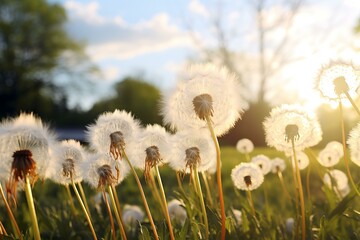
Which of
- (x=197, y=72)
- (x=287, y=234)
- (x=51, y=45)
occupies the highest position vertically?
(x=51, y=45)

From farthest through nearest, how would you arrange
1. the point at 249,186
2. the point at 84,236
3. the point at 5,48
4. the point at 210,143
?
the point at 5,48 < the point at 84,236 < the point at 249,186 < the point at 210,143

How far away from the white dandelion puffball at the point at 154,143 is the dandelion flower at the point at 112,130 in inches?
2.6

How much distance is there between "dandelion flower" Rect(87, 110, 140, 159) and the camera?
2039mm

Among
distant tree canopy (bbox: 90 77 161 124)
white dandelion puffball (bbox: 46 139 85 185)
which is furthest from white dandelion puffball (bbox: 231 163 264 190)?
distant tree canopy (bbox: 90 77 161 124)

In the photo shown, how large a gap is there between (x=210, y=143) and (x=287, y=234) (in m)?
0.88

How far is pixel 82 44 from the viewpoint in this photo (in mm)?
47562

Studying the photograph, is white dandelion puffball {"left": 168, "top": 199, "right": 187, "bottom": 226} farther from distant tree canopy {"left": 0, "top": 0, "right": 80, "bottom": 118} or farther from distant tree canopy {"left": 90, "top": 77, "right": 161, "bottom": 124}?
distant tree canopy {"left": 0, "top": 0, "right": 80, "bottom": 118}

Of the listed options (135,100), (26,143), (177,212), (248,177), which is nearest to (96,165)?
(26,143)

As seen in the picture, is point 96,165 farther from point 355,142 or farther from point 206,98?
point 355,142

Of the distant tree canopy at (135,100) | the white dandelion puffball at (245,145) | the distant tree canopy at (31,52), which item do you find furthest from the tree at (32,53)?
the white dandelion puffball at (245,145)

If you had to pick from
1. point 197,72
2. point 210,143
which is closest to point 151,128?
point 210,143

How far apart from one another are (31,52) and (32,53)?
0.40 feet

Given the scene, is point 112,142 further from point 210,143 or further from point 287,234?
point 287,234

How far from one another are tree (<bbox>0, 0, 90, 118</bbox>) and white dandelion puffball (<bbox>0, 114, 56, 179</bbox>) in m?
43.6
